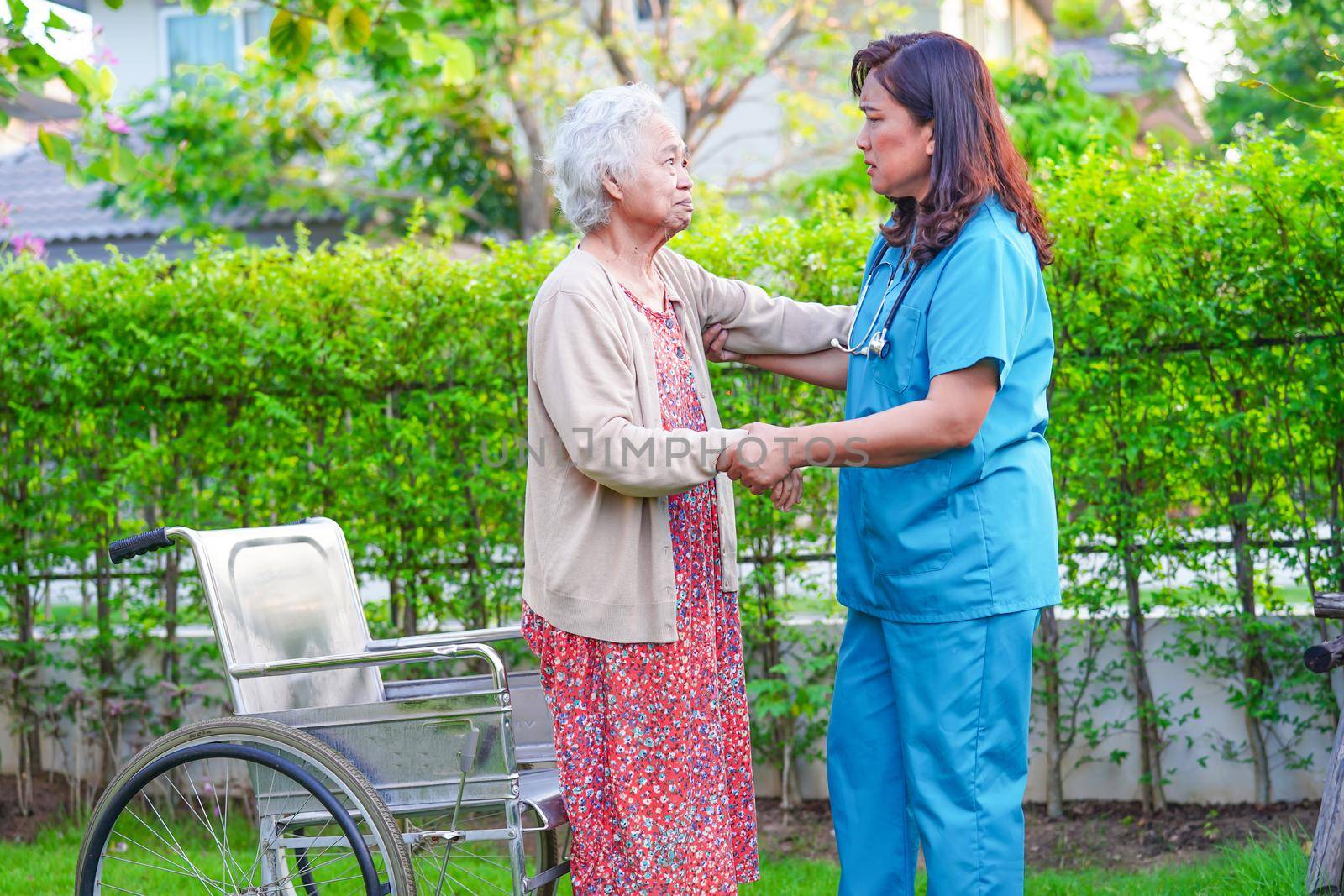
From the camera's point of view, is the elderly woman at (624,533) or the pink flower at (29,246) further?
the pink flower at (29,246)

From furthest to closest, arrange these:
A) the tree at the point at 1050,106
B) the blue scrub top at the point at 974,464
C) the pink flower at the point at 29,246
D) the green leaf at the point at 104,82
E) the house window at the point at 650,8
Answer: the house window at the point at 650,8 → the tree at the point at 1050,106 → the pink flower at the point at 29,246 → the green leaf at the point at 104,82 → the blue scrub top at the point at 974,464

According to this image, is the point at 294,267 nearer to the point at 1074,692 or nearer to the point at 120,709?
the point at 120,709

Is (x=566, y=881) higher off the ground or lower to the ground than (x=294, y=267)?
lower

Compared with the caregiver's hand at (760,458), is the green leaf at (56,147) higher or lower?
higher

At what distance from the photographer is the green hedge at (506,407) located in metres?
3.71

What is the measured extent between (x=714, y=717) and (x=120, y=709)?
9.89 ft

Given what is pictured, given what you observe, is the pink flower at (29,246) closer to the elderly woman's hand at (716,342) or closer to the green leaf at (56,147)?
the green leaf at (56,147)

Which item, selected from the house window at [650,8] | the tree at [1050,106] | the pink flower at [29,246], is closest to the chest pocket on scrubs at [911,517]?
the pink flower at [29,246]

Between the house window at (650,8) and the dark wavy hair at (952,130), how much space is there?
8.88 metres

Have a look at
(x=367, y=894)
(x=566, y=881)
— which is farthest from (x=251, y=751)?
(x=566, y=881)

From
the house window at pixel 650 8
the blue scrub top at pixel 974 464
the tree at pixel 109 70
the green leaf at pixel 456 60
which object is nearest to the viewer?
the blue scrub top at pixel 974 464

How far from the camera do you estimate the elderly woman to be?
2305 millimetres

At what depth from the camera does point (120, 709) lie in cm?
461

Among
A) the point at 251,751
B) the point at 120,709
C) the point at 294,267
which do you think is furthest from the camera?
the point at 120,709
